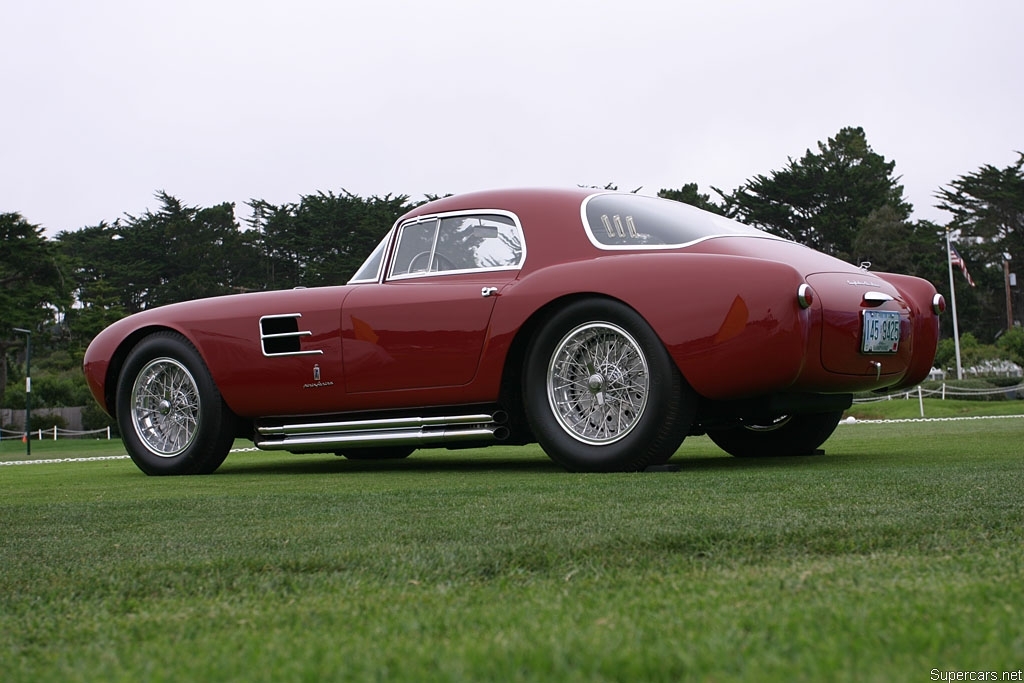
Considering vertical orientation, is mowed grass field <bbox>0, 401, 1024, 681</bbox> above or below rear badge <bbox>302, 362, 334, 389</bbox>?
below

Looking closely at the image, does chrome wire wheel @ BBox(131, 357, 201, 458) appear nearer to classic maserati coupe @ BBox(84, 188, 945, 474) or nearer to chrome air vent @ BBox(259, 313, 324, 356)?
classic maserati coupe @ BBox(84, 188, 945, 474)

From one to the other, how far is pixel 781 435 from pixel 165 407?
4039 mm

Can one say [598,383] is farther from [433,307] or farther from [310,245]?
[310,245]

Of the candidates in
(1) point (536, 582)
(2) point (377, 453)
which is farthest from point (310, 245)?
(1) point (536, 582)

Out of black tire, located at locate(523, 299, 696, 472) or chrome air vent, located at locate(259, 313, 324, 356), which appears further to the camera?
chrome air vent, located at locate(259, 313, 324, 356)

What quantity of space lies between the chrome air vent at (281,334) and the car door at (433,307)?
0.36 m

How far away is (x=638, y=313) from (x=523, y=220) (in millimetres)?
1209

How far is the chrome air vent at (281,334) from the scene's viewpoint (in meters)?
7.00

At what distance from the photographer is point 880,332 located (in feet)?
19.7

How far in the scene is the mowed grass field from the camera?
6.07 feet

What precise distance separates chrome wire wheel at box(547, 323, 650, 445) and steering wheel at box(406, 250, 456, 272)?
1.13 metres

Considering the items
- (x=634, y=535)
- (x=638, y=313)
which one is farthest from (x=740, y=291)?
(x=634, y=535)

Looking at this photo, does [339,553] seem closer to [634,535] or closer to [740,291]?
[634,535]

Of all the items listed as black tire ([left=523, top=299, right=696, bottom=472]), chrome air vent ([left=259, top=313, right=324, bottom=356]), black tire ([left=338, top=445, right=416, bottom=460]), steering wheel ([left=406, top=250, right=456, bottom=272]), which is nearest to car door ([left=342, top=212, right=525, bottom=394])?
steering wheel ([left=406, top=250, right=456, bottom=272])
